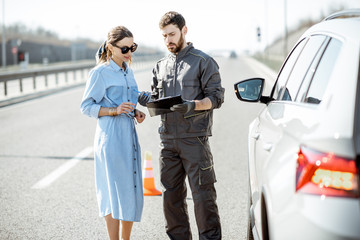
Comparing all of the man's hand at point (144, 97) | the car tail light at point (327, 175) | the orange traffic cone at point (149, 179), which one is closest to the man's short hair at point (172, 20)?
the man's hand at point (144, 97)

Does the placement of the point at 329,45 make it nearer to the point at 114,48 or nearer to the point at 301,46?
the point at 301,46

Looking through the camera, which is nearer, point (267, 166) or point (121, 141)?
point (267, 166)

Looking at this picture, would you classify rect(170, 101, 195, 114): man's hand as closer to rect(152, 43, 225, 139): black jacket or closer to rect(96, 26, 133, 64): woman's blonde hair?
rect(152, 43, 225, 139): black jacket

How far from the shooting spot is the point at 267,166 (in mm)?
2504

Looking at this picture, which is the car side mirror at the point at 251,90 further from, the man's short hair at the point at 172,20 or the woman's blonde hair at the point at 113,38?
the woman's blonde hair at the point at 113,38

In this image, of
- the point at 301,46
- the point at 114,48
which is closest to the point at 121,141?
the point at 114,48

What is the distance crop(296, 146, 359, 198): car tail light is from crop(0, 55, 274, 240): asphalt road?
274 centimetres

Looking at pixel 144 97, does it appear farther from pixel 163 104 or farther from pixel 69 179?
pixel 69 179

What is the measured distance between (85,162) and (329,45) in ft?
19.6

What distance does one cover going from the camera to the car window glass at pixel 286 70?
11.8 feet

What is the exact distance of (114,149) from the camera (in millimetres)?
3865

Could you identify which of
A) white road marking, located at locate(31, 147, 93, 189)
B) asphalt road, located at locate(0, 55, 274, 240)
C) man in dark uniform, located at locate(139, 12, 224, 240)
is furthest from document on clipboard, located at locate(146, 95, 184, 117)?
white road marking, located at locate(31, 147, 93, 189)

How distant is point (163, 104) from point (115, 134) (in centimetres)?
52

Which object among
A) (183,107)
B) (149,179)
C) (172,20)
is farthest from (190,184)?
(149,179)
